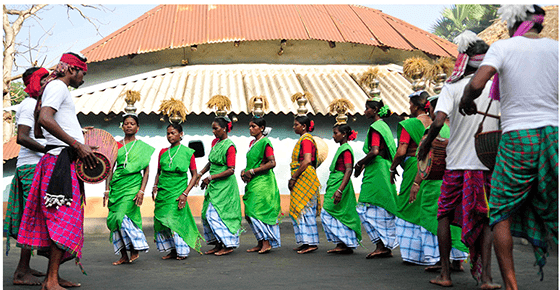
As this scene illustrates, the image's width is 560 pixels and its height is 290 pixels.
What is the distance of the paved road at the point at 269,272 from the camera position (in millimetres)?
5059

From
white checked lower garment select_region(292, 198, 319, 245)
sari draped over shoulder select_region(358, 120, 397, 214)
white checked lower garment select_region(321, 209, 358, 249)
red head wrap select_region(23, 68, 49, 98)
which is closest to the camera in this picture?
red head wrap select_region(23, 68, 49, 98)

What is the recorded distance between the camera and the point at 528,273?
18.0 ft

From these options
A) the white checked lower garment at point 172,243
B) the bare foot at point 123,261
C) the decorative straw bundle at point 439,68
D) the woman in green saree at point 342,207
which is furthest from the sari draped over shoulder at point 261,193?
the decorative straw bundle at point 439,68

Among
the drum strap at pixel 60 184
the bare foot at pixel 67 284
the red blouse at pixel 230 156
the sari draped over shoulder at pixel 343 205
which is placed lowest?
the bare foot at pixel 67 284

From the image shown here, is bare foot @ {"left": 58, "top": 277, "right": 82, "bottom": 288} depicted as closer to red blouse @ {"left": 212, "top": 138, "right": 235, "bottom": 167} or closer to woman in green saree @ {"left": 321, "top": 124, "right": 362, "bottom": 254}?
red blouse @ {"left": 212, "top": 138, "right": 235, "bottom": 167}

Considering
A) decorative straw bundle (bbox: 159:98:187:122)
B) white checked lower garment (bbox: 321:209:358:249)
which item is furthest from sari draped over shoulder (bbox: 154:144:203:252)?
white checked lower garment (bbox: 321:209:358:249)

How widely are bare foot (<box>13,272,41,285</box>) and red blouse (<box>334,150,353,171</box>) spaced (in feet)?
13.1

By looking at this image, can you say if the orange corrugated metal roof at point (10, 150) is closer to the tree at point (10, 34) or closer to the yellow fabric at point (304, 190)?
the tree at point (10, 34)

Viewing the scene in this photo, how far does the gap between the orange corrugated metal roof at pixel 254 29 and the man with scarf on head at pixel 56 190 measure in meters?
9.43

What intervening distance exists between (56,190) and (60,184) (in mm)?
54

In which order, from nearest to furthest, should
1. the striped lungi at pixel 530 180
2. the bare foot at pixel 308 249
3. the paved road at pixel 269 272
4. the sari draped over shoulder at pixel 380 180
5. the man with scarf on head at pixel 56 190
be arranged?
the striped lungi at pixel 530 180 → the man with scarf on head at pixel 56 190 → the paved road at pixel 269 272 → the sari draped over shoulder at pixel 380 180 → the bare foot at pixel 308 249

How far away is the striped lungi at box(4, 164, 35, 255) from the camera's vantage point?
16.7 ft

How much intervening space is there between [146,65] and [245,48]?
2484 millimetres

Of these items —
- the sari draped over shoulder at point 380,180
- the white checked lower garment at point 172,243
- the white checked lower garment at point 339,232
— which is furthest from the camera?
the white checked lower garment at point 339,232
